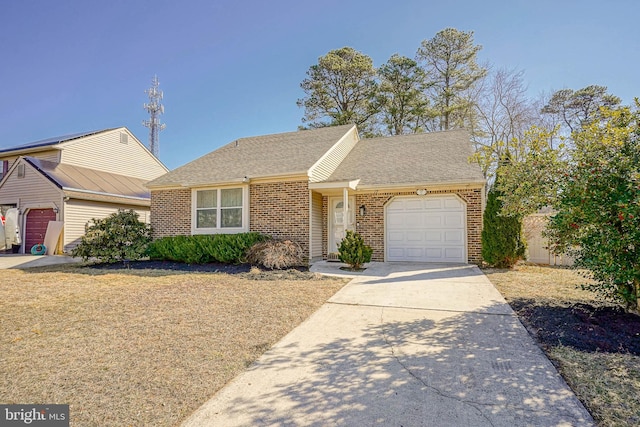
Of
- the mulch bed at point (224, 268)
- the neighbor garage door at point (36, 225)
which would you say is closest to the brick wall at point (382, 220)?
the mulch bed at point (224, 268)

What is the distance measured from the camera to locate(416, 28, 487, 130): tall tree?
21.6m

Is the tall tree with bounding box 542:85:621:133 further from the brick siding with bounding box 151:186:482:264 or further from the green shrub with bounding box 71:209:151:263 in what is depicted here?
the green shrub with bounding box 71:209:151:263

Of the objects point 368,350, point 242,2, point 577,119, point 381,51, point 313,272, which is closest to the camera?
point 368,350

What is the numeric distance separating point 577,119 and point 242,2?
70.1ft

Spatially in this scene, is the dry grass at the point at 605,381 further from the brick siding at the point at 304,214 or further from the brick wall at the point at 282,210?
the brick wall at the point at 282,210

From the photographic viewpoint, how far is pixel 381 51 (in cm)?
2267

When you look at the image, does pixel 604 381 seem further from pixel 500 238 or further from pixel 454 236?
pixel 454 236

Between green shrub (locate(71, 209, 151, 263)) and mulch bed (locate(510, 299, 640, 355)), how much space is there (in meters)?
11.2

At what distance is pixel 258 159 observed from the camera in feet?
40.6

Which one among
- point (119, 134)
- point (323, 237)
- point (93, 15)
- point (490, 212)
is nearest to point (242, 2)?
point (93, 15)

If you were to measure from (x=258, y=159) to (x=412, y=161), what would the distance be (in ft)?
19.2

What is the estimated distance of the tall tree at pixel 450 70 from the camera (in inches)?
852

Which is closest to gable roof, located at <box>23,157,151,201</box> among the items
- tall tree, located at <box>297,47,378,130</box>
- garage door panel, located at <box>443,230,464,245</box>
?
tall tree, located at <box>297,47,378,130</box>

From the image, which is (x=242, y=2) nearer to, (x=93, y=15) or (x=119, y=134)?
(x=93, y=15)
